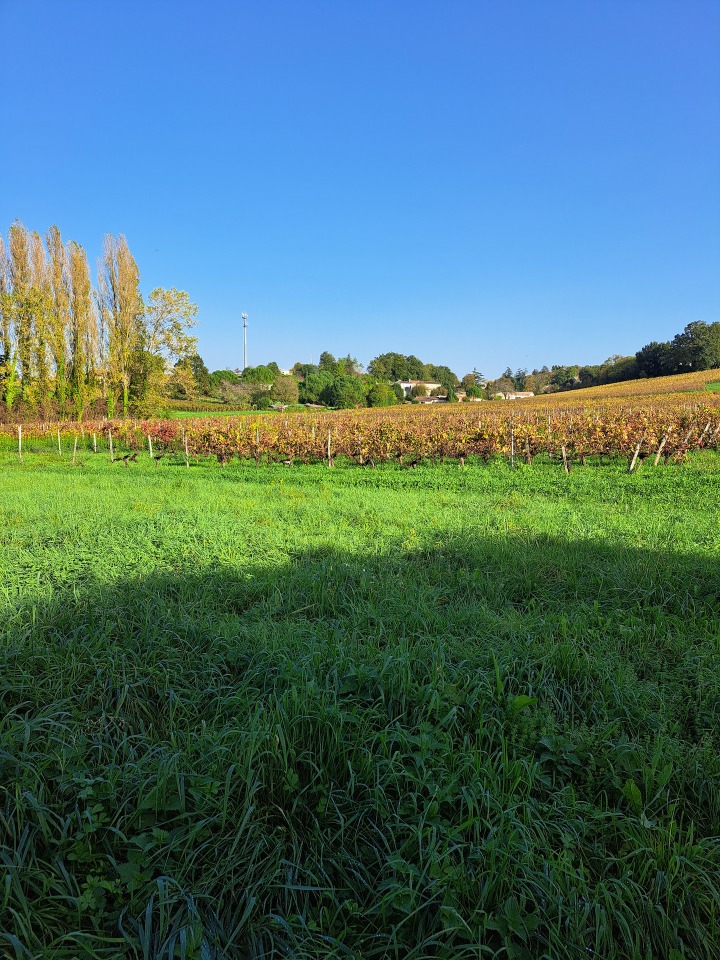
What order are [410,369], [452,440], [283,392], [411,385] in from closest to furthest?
[452,440]
[283,392]
[411,385]
[410,369]

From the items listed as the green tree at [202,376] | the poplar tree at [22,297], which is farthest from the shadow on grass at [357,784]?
the green tree at [202,376]

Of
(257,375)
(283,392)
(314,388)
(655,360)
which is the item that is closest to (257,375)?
(257,375)

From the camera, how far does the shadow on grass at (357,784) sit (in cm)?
153

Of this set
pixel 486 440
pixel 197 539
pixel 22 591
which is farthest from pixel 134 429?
pixel 22 591

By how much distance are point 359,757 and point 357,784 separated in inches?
4.4

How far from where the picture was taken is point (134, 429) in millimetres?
20797

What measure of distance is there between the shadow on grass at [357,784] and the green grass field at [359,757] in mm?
12

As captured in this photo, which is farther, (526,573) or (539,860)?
(526,573)

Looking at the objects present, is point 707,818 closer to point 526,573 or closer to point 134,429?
point 526,573

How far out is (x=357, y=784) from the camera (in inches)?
79.4

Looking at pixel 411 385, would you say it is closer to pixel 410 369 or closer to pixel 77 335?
pixel 410 369

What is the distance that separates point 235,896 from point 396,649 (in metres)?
1.44

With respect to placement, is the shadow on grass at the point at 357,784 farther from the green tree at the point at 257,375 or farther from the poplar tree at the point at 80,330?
the green tree at the point at 257,375

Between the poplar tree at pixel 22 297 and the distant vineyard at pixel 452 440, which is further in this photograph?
the poplar tree at pixel 22 297
